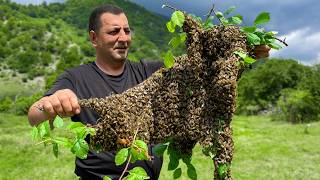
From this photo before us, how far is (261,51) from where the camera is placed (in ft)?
15.4

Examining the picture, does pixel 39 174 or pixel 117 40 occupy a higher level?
pixel 117 40

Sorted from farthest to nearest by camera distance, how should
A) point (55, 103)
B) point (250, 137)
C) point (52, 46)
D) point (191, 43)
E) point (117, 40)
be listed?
point (52, 46), point (250, 137), point (117, 40), point (191, 43), point (55, 103)

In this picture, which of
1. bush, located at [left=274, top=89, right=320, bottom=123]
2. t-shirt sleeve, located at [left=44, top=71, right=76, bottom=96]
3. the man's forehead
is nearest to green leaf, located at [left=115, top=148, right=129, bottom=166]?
t-shirt sleeve, located at [left=44, top=71, right=76, bottom=96]

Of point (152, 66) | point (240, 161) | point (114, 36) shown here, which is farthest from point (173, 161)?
point (240, 161)

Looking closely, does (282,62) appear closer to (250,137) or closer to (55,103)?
(250,137)

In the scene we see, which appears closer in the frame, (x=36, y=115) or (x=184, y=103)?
(x=184, y=103)

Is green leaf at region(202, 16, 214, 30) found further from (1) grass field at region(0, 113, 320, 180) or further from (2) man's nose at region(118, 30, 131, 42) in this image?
(1) grass field at region(0, 113, 320, 180)

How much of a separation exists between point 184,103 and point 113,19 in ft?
6.65

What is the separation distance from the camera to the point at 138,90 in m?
4.52

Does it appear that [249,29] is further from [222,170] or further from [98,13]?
[98,13]

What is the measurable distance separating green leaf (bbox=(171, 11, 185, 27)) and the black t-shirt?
6.13ft


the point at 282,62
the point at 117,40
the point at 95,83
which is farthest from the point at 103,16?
the point at 282,62

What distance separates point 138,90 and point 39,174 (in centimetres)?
2193

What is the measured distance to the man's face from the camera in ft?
19.2
